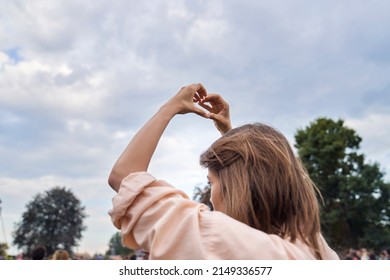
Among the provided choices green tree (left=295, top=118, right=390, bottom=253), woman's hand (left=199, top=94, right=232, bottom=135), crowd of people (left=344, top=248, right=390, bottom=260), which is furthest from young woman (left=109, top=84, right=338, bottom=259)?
green tree (left=295, top=118, right=390, bottom=253)

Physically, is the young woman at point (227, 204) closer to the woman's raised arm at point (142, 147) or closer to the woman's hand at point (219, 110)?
the woman's raised arm at point (142, 147)

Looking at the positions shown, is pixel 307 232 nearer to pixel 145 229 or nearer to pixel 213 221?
pixel 213 221

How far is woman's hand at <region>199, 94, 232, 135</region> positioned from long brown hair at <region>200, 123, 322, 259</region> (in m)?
0.61

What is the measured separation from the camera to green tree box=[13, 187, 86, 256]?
83938 millimetres

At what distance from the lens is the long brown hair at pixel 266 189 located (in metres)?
1.80

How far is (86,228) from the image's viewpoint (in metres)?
87.3

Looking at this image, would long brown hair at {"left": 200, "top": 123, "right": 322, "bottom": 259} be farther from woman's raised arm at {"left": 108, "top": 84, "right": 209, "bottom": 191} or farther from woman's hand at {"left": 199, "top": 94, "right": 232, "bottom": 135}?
woman's hand at {"left": 199, "top": 94, "right": 232, "bottom": 135}

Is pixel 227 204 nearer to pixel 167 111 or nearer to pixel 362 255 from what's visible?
pixel 167 111

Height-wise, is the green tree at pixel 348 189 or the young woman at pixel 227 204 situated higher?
the green tree at pixel 348 189

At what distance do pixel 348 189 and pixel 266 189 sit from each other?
44.5 metres

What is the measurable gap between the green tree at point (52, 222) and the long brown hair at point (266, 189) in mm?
86780

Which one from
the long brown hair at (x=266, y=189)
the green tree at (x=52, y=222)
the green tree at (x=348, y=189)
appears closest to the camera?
the long brown hair at (x=266, y=189)

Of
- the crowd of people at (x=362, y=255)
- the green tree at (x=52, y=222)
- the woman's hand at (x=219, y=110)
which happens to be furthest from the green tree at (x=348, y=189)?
the green tree at (x=52, y=222)
